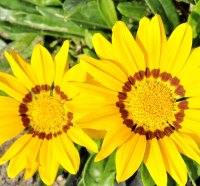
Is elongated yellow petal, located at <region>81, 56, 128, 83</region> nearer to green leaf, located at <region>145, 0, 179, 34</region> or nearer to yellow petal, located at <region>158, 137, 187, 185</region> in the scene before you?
yellow petal, located at <region>158, 137, 187, 185</region>

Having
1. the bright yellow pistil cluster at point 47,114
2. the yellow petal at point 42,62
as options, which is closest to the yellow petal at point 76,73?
the yellow petal at point 42,62

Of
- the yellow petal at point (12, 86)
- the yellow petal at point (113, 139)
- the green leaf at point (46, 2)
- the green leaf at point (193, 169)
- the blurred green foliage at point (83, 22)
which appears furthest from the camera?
the green leaf at point (46, 2)

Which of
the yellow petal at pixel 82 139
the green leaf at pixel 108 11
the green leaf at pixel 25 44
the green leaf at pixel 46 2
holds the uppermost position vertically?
the green leaf at pixel 46 2

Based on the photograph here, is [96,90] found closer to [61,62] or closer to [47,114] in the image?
[61,62]

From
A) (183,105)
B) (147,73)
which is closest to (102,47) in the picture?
(147,73)

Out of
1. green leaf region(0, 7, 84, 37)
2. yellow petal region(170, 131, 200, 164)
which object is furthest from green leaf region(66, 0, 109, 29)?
yellow petal region(170, 131, 200, 164)

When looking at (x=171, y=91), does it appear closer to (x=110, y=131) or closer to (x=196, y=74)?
(x=196, y=74)

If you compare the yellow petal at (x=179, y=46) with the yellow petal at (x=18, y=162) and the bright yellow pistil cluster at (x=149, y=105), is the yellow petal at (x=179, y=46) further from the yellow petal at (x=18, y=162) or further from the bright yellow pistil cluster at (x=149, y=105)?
the yellow petal at (x=18, y=162)
